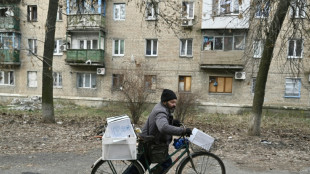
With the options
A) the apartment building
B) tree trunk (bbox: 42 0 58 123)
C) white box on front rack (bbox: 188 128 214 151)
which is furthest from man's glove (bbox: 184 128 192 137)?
the apartment building

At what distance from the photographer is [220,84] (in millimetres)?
17109

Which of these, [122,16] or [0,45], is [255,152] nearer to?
[0,45]

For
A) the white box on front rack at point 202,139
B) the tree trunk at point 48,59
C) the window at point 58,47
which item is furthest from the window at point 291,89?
the window at point 58,47

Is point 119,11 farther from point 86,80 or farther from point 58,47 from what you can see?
point 86,80

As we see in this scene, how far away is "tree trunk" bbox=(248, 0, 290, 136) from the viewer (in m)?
6.80

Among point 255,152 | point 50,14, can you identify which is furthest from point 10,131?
point 255,152

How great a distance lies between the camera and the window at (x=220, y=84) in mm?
16984

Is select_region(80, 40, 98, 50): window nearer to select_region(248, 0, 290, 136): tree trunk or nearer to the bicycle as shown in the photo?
select_region(248, 0, 290, 136): tree trunk

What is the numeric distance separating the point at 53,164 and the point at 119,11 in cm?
1569

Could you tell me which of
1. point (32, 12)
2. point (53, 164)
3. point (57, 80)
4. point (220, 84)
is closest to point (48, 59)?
point (53, 164)

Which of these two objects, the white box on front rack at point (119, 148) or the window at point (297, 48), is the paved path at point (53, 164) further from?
the window at point (297, 48)

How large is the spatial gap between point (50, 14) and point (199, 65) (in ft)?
36.0

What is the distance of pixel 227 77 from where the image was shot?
16906 mm

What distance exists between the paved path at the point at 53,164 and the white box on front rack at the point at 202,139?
1552 mm
